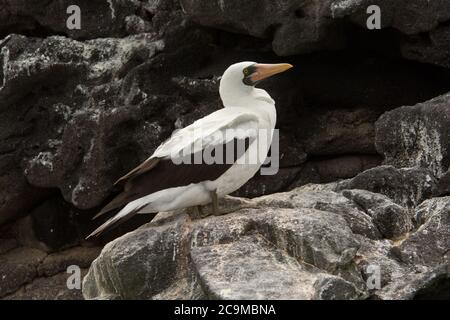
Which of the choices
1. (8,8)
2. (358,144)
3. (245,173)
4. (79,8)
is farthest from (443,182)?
(8,8)

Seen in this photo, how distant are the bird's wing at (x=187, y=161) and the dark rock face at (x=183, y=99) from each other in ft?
1.54

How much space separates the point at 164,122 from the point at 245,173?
3487 millimetres

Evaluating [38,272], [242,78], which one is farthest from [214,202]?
[38,272]

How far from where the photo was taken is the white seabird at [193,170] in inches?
247

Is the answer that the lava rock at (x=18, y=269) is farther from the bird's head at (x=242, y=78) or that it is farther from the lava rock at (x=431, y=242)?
the lava rock at (x=431, y=242)

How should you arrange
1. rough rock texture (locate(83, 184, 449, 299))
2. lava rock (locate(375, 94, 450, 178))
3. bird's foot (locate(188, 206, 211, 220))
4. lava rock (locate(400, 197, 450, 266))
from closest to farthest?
1. rough rock texture (locate(83, 184, 449, 299))
2. lava rock (locate(400, 197, 450, 266))
3. bird's foot (locate(188, 206, 211, 220))
4. lava rock (locate(375, 94, 450, 178))

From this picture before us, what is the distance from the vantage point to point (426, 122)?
7855mm

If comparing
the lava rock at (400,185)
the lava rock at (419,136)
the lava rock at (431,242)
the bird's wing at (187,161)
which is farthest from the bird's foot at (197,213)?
the lava rock at (419,136)

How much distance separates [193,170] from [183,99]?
374 centimetres

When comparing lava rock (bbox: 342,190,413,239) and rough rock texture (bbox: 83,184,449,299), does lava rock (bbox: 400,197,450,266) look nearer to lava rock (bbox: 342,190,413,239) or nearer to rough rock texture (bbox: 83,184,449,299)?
rough rock texture (bbox: 83,184,449,299)

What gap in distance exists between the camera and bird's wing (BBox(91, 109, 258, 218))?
6.27 meters

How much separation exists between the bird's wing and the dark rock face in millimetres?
469

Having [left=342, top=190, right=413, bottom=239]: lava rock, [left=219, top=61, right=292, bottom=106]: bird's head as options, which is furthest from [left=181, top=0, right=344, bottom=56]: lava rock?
[left=342, top=190, right=413, bottom=239]: lava rock

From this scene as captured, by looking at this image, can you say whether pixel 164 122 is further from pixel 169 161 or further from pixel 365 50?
pixel 169 161
